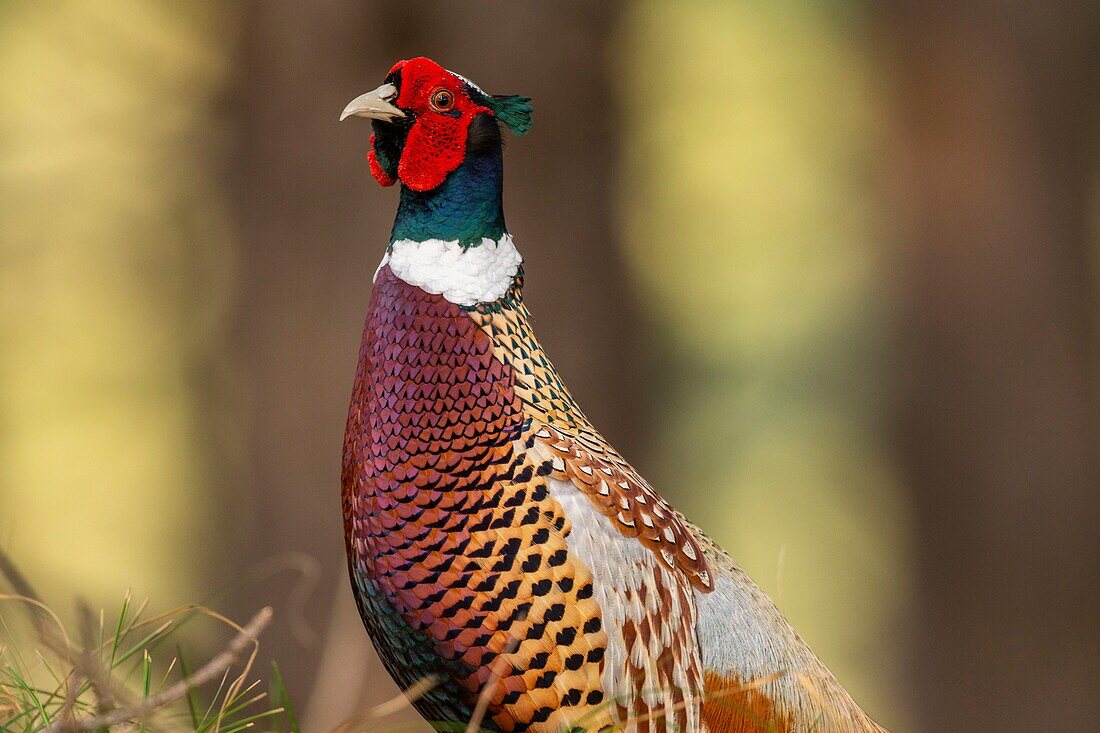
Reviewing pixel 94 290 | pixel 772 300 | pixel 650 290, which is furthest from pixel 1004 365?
pixel 94 290

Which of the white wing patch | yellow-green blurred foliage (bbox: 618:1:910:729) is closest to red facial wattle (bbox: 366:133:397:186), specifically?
the white wing patch

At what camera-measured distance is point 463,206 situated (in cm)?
251

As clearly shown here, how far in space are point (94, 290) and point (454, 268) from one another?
8756mm

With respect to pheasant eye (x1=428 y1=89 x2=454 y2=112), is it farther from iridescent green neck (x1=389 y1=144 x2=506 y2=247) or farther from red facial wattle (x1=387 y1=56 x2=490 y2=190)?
iridescent green neck (x1=389 y1=144 x2=506 y2=247)

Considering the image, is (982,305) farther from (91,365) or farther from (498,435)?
(91,365)

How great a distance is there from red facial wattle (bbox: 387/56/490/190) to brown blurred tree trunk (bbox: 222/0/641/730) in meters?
2.59

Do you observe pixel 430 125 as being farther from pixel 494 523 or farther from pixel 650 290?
pixel 650 290

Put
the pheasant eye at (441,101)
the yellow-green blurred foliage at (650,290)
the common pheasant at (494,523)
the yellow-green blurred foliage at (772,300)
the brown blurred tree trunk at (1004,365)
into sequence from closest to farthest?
the common pheasant at (494,523), the pheasant eye at (441,101), the brown blurred tree trunk at (1004,365), the yellow-green blurred foliage at (650,290), the yellow-green blurred foliage at (772,300)

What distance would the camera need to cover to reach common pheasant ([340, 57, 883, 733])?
2.23 metres

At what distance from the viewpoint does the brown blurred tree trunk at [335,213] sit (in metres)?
5.14

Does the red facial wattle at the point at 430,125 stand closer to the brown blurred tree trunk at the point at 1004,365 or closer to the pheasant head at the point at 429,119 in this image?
the pheasant head at the point at 429,119

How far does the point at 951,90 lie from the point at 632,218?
188cm

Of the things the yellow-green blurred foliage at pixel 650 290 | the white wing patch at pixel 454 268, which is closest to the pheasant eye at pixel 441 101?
the white wing patch at pixel 454 268

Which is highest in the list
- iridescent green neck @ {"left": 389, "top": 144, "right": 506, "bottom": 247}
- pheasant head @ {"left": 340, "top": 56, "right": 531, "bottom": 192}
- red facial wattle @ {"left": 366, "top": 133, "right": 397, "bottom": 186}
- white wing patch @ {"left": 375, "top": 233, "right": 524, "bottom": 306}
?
pheasant head @ {"left": 340, "top": 56, "right": 531, "bottom": 192}
